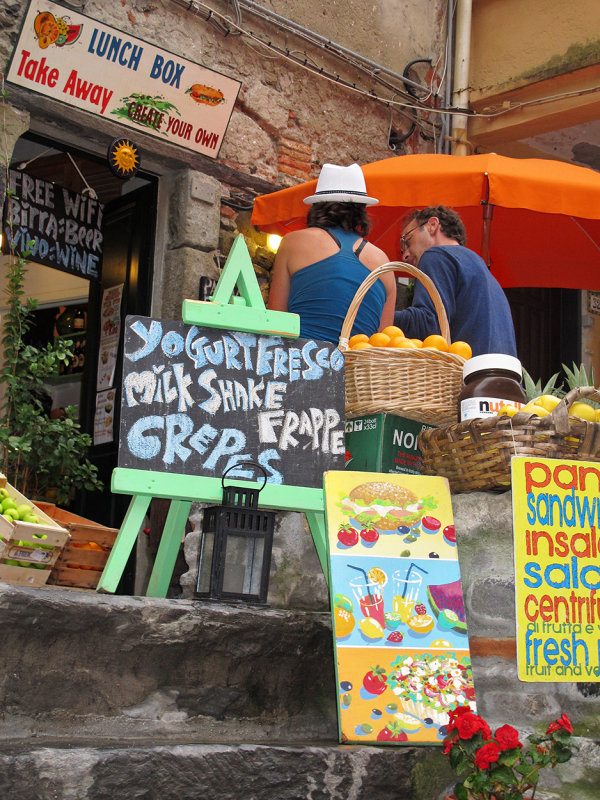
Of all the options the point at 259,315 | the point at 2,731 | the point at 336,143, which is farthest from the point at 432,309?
the point at 336,143

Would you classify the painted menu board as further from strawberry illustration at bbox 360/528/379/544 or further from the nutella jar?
the nutella jar

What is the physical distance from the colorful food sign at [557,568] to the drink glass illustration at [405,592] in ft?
0.99

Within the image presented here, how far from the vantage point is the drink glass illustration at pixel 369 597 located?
A: 2809mm

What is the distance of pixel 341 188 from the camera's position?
404cm

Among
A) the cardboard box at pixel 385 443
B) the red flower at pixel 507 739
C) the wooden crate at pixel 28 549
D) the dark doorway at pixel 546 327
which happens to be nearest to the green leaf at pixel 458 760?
the red flower at pixel 507 739

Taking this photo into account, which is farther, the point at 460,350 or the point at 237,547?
the point at 460,350

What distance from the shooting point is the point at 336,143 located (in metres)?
6.83

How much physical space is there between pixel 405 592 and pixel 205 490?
681 mm

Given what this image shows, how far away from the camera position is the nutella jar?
327 cm

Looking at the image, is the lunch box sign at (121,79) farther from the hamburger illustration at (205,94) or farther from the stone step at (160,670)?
the stone step at (160,670)

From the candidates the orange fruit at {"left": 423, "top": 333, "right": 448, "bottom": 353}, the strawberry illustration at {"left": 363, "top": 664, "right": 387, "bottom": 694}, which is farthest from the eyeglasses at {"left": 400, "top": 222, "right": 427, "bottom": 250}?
the strawberry illustration at {"left": 363, "top": 664, "right": 387, "bottom": 694}

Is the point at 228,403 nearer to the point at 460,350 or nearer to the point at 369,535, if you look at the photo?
the point at 369,535

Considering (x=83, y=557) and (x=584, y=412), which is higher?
(x=584, y=412)

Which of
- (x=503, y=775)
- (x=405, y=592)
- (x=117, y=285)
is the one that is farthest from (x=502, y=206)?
(x=503, y=775)
